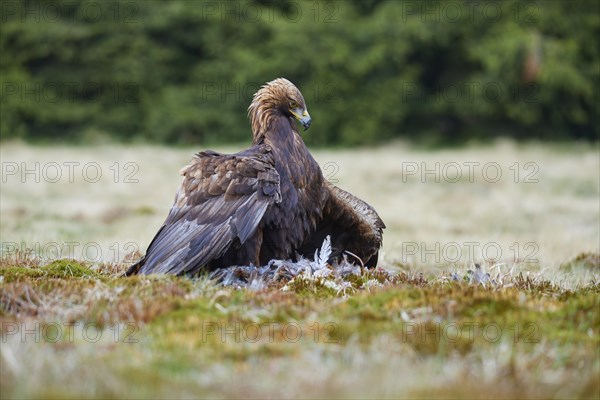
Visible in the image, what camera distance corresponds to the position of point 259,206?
6.45 meters

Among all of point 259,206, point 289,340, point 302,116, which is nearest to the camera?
point 289,340

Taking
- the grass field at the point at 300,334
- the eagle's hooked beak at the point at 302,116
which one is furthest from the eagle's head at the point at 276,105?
the grass field at the point at 300,334

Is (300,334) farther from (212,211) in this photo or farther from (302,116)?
(302,116)

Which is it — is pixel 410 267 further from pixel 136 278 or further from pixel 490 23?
pixel 490 23

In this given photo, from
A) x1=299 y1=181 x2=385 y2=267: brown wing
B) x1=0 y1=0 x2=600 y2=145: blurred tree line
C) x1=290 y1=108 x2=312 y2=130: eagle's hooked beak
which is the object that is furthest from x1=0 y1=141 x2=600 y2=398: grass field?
x1=0 y1=0 x2=600 y2=145: blurred tree line

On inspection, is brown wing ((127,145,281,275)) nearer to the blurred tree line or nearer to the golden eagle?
the golden eagle

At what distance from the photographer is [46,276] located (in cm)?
611

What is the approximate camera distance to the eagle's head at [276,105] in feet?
23.9

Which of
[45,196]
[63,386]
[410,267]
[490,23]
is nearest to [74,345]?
[63,386]

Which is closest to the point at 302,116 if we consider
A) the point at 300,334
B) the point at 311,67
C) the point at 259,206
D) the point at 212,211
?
the point at 259,206

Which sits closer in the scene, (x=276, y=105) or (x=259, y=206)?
(x=259, y=206)

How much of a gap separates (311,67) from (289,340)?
29.3 metres

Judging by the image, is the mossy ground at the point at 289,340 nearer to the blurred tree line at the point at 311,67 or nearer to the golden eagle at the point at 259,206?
the golden eagle at the point at 259,206

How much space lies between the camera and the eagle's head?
7.29 m
